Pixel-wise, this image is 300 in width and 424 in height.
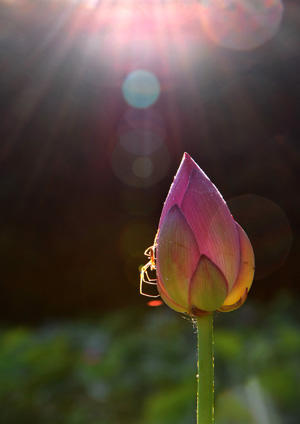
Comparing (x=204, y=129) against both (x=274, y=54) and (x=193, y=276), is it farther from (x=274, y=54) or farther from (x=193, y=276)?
(x=193, y=276)

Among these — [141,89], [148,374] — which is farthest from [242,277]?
[141,89]

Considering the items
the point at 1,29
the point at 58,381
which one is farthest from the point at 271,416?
the point at 1,29

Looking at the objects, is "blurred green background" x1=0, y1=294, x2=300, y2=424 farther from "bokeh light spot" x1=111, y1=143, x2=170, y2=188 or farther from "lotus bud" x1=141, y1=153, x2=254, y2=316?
"lotus bud" x1=141, y1=153, x2=254, y2=316

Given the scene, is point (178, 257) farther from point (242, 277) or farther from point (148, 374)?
point (148, 374)

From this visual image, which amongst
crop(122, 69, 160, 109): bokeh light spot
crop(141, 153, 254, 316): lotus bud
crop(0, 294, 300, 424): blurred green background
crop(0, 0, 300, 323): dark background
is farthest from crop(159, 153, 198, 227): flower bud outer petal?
crop(122, 69, 160, 109): bokeh light spot

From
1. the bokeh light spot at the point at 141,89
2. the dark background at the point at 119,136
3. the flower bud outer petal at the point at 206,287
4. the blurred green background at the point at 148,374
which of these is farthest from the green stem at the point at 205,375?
the bokeh light spot at the point at 141,89
